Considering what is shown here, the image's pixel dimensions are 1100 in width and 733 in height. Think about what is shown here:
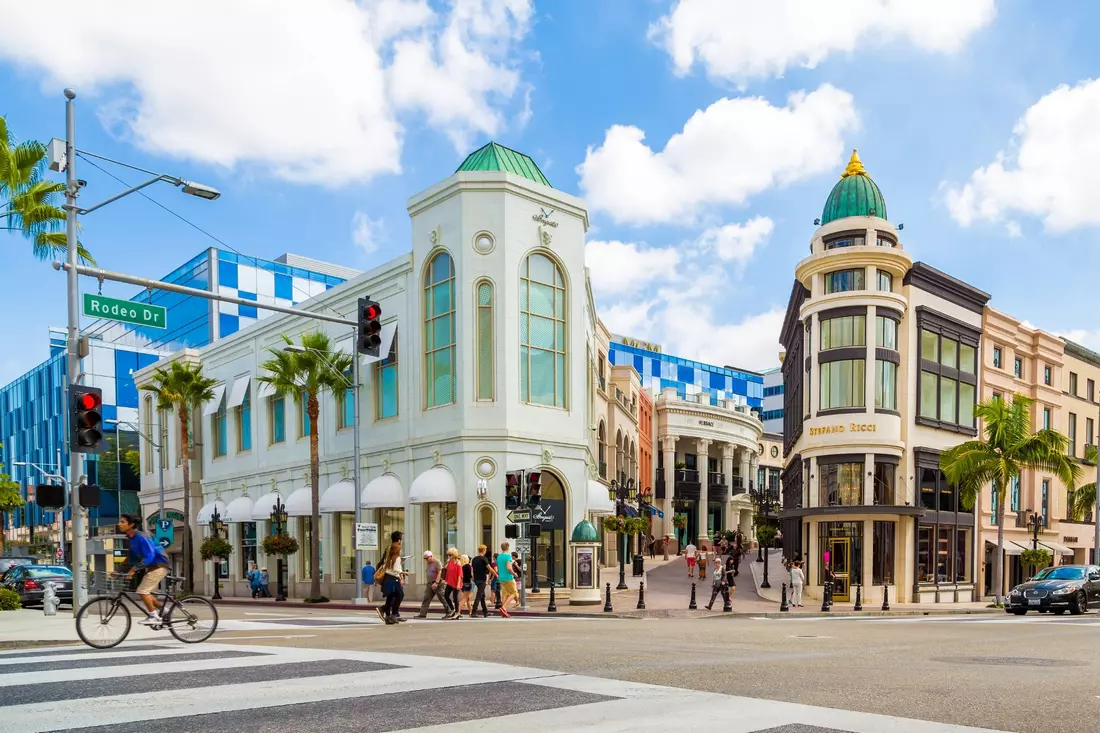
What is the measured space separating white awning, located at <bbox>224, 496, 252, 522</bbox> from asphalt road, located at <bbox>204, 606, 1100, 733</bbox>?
94.0 feet

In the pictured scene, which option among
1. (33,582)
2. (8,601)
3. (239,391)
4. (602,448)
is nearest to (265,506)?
(239,391)

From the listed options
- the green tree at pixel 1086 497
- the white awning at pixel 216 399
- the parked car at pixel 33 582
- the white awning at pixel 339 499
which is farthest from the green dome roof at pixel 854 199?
the parked car at pixel 33 582

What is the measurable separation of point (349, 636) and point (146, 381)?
51.0 m

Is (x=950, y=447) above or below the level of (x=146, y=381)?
below

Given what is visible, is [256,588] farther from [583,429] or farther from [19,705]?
[19,705]

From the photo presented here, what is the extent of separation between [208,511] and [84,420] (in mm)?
35370

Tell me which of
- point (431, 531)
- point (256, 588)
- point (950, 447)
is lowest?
point (256, 588)

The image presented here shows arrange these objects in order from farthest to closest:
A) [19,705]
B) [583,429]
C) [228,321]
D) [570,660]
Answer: [228,321]
[583,429]
[570,660]
[19,705]

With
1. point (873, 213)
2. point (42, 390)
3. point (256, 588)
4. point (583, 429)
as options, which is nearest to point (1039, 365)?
point (873, 213)

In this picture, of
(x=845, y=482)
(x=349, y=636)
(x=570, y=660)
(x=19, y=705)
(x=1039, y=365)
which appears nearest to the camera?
(x=19, y=705)

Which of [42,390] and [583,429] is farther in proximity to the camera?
[42,390]

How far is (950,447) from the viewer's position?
41.5 meters

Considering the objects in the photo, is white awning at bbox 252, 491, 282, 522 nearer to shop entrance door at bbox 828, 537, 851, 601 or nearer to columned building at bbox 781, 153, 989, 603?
columned building at bbox 781, 153, 989, 603

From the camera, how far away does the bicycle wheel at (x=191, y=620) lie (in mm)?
12383
